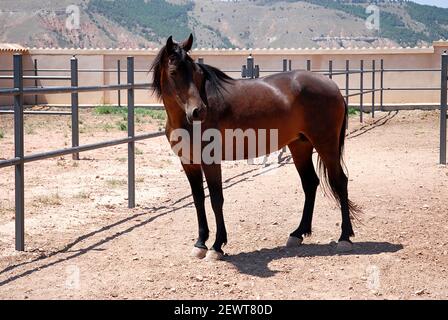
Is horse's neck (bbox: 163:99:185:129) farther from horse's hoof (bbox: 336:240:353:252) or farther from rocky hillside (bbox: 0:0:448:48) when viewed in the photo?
rocky hillside (bbox: 0:0:448:48)

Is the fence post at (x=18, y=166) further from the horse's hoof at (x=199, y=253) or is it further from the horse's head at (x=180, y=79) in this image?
the horse's hoof at (x=199, y=253)

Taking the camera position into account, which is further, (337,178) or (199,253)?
(337,178)

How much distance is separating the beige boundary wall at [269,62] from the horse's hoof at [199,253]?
1619 cm

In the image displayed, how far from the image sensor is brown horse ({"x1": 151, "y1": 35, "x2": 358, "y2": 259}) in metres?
5.40

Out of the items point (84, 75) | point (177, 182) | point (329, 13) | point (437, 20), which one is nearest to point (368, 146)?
point (177, 182)

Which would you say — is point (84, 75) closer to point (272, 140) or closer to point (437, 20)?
point (272, 140)

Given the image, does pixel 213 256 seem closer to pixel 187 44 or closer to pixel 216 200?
pixel 216 200

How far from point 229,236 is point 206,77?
1414 millimetres

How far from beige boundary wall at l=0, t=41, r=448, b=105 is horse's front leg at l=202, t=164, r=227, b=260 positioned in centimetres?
1619

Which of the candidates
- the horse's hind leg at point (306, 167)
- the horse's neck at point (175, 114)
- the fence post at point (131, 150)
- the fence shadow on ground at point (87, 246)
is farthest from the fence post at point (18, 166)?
the horse's hind leg at point (306, 167)

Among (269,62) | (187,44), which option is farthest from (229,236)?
(269,62)

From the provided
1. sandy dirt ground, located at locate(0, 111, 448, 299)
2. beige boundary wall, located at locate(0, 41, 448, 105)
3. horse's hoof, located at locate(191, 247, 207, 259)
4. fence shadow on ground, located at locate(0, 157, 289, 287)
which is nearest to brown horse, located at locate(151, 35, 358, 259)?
horse's hoof, located at locate(191, 247, 207, 259)

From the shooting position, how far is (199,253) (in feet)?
18.5
